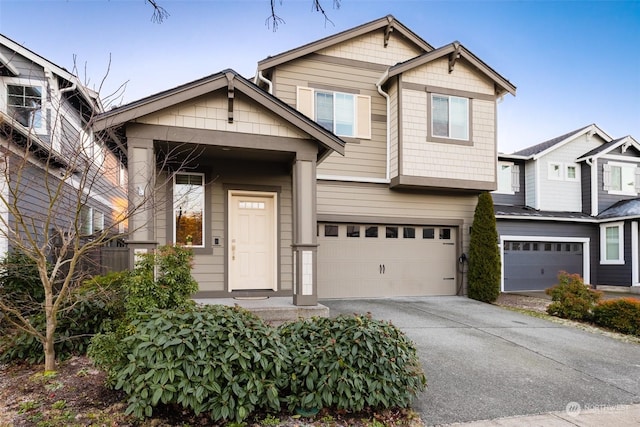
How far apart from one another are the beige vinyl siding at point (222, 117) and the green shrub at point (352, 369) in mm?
3985

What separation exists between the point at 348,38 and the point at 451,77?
303 centimetres

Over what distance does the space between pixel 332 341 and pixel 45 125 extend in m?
9.34

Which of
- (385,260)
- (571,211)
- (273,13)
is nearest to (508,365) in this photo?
(273,13)

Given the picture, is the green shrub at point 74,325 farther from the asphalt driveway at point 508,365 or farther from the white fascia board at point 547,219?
the white fascia board at point 547,219

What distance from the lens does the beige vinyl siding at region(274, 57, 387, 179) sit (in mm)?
10273

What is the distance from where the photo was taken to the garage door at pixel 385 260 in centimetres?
1034

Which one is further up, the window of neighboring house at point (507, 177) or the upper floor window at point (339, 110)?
the upper floor window at point (339, 110)

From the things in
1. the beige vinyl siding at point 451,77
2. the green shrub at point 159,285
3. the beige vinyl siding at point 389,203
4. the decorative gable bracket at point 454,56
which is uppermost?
the decorative gable bracket at point 454,56

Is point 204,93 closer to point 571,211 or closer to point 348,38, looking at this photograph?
point 348,38

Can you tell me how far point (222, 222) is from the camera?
8.22 metres

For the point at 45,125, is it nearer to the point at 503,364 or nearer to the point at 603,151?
the point at 503,364

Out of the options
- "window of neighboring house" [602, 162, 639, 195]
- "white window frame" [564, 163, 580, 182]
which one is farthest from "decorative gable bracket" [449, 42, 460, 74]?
"window of neighboring house" [602, 162, 639, 195]

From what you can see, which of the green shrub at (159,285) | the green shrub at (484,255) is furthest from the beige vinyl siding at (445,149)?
the green shrub at (159,285)

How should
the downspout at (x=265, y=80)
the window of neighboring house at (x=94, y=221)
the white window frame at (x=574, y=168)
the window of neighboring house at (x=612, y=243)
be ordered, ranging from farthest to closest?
the white window frame at (x=574, y=168)
the window of neighboring house at (x=612, y=243)
the window of neighboring house at (x=94, y=221)
the downspout at (x=265, y=80)
